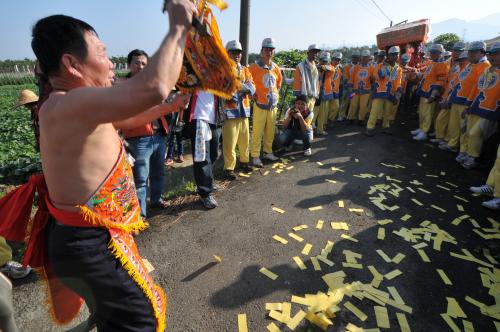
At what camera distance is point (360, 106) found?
35.4 ft

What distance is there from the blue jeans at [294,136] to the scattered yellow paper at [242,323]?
5.36 meters

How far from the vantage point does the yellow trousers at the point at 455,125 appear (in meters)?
7.66

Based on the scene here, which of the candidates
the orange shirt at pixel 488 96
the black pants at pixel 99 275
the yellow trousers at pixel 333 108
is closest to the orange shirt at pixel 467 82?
the orange shirt at pixel 488 96

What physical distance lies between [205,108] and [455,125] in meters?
6.93

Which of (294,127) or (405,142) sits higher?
(294,127)

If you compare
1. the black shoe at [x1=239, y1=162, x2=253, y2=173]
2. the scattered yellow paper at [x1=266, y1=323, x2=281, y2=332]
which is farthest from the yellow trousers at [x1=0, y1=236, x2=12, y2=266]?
the black shoe at [x1=239, y1=162, x2=253, y2=173]

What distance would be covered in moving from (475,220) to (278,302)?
3780mm

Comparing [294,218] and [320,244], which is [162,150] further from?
Answer: [320,244]

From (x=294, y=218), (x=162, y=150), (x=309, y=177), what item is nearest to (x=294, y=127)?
(x=309, y=177)

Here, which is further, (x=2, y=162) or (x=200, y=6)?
(x=2, y=162)

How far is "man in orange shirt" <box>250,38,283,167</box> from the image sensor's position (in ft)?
21.4

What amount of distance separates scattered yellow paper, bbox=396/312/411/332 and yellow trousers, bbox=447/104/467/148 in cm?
668

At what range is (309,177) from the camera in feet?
20.6

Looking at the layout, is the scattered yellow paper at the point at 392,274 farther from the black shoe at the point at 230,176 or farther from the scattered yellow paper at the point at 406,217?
the black shoe at the point at 230,176
